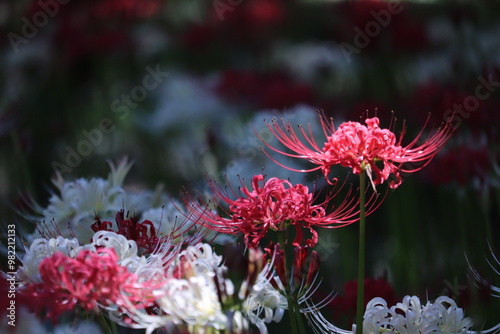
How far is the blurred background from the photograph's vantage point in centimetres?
149

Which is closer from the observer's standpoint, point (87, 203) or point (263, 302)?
point (263, 302)

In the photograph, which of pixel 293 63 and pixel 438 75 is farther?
pixel 293 63

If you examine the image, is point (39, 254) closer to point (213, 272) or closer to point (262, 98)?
point (213, 272)

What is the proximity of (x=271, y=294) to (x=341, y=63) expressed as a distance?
1871 millimetres

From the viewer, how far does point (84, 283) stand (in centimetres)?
76

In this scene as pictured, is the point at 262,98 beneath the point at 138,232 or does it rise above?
above

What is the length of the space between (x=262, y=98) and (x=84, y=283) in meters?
1.21

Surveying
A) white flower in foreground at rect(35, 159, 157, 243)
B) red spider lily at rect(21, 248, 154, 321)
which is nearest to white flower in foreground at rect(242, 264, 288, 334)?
red spider lily at rect(21, 248, 154, 321)

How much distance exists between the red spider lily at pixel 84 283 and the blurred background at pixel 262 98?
1.23ft

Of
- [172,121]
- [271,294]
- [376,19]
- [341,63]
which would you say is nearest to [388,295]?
[271,294]

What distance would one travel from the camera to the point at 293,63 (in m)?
2.74

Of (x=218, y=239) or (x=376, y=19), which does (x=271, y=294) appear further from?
(x=376, y=19)

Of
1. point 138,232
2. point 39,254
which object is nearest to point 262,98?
point 138,232

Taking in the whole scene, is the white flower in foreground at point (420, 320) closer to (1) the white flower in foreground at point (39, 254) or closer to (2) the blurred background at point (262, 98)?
(2) the blurred background at point (262, 98)
